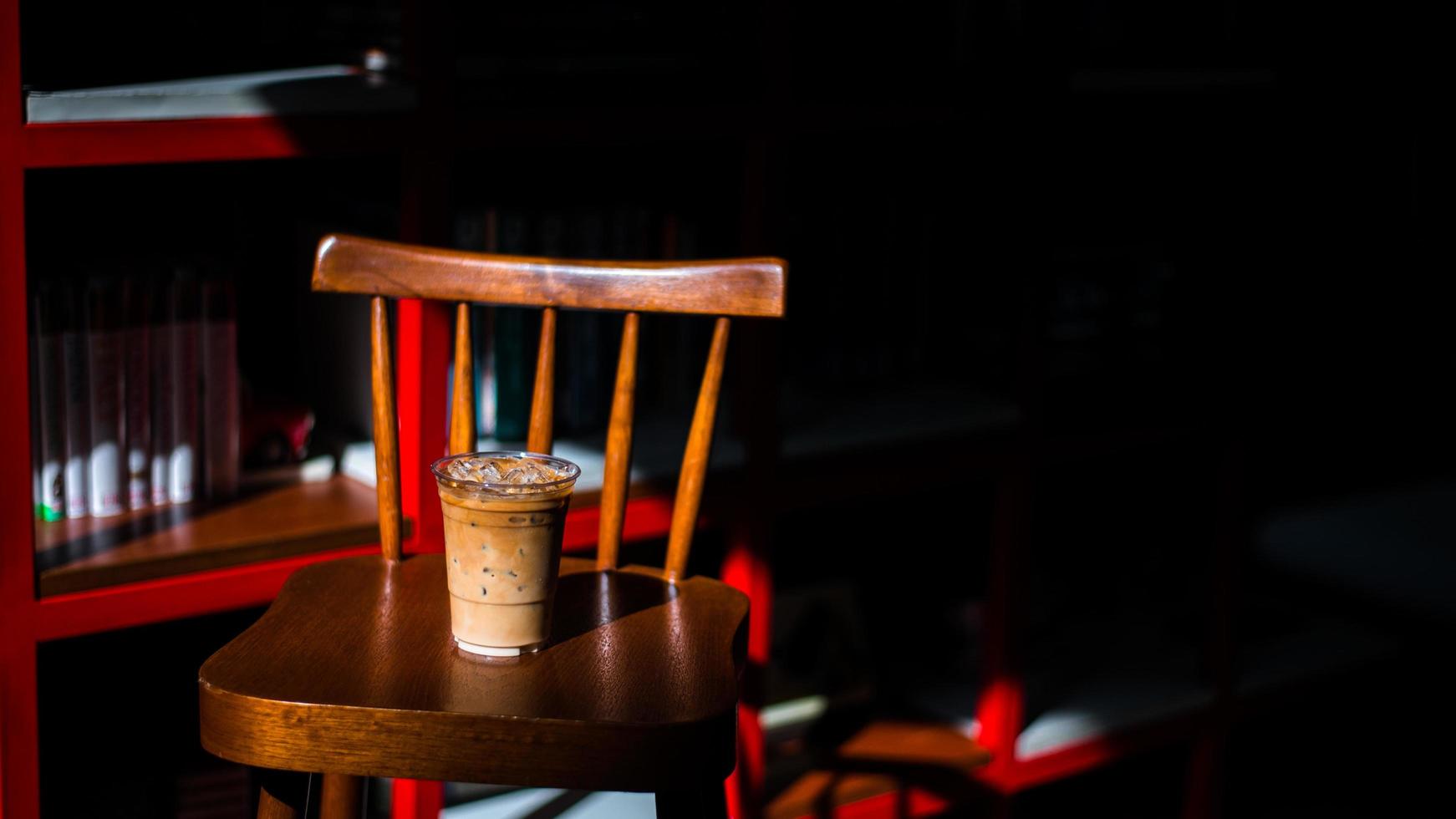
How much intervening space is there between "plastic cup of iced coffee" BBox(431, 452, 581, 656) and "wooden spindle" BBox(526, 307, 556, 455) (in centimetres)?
22

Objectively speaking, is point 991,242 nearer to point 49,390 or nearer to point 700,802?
point 700,802

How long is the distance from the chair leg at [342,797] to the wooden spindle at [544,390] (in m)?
0.38

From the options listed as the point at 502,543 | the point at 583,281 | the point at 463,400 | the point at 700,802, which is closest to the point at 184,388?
the point at 463,400

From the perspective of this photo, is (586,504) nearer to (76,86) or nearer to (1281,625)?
(76,86)

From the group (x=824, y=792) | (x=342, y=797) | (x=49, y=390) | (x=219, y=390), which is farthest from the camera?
(x=824, y=792)

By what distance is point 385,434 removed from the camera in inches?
57.3

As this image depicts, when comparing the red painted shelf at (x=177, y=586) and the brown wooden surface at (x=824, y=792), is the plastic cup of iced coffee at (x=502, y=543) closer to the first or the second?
the red painted shelf at (x=177, y=586)

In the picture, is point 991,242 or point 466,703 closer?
point 466,703

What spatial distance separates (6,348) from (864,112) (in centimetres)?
104

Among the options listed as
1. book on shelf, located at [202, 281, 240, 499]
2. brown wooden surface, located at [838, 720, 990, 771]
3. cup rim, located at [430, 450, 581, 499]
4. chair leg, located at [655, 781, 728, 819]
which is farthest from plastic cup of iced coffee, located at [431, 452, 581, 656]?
brown wooden surface, located at [838, 720, 990, 771]

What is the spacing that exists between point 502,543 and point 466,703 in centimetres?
13

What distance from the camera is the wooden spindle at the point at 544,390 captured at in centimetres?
147

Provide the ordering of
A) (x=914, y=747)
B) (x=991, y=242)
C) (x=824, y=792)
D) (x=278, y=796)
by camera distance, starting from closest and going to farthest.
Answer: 1. (x=278, y=796)
2. (x=824, y=792)
3. (x=914, y=747)
4. (x=991, y=242)

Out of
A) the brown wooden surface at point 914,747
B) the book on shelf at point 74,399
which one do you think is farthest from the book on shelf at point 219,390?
the brown wooden surface at point 914,747
